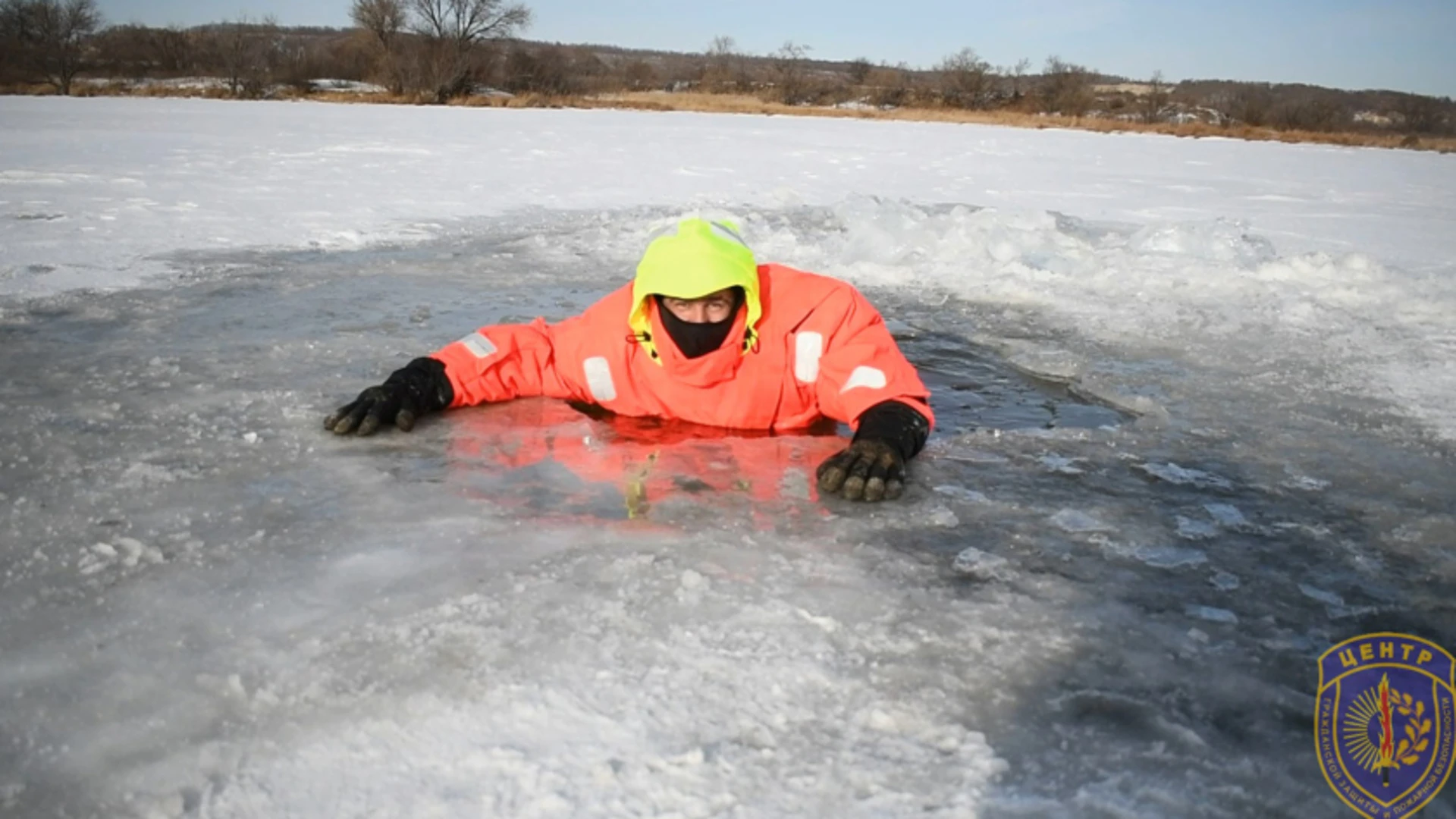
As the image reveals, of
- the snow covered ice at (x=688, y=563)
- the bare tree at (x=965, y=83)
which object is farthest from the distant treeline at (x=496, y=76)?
the snow covered ice at (x=688, y=563)

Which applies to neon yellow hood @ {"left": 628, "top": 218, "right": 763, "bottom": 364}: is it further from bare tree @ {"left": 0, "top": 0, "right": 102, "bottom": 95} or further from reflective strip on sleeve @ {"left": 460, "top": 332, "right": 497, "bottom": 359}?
bare tree @ {"left": 0, "top": 0, "right": 102, "bottom": 95}

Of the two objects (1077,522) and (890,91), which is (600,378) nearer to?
(1077,522)

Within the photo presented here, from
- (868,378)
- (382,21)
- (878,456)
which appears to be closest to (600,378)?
(868,378)

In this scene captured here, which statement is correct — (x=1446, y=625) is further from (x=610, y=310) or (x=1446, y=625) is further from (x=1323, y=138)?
(x=1323, y=138)

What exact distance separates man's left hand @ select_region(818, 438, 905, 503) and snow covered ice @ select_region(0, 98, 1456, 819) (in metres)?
0.06

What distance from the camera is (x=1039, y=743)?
5.43ft

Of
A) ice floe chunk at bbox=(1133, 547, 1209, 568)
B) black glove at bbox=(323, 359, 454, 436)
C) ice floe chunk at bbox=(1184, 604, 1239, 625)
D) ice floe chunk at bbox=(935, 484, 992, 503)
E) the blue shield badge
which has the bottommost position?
the blue shield badge

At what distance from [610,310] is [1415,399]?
2.87m

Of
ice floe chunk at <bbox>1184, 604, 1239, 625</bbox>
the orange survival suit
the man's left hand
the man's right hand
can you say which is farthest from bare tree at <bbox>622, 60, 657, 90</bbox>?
ice floe chunk at <bbox>1184, 604, 1239, 625</bbox>

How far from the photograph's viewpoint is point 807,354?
3166mm

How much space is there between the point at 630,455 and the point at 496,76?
37.3 metres

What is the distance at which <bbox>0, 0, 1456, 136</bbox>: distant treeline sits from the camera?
103 ft

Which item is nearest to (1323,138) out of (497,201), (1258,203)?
(1258,203)

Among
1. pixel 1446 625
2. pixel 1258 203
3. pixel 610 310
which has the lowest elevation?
pixel 1446 625
